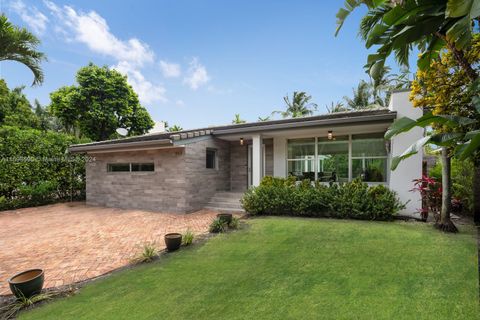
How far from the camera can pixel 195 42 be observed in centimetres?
1293

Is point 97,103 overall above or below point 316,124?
above

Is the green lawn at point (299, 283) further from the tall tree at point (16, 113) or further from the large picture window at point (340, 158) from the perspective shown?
the tall tree at point (16, 113)

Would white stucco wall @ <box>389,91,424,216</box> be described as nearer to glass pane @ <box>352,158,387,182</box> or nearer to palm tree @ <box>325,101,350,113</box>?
glass pane @ <box>352,158,387,182</box>

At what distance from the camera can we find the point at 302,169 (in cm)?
1083

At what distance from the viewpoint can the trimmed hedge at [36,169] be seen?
10.5 metres

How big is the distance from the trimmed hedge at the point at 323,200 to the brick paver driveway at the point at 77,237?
2205 mm

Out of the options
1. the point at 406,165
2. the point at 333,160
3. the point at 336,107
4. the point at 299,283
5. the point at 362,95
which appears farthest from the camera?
the point at 336,107

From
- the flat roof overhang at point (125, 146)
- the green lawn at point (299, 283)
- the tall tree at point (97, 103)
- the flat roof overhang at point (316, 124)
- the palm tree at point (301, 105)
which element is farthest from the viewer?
the palm tree at point (301, 105)

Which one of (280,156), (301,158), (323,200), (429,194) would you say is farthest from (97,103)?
(429,194)

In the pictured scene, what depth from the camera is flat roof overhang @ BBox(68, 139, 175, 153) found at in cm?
901

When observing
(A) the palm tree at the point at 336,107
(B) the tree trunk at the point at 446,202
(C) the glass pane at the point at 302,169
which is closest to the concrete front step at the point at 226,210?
(C) the glass pane at the point at 302,169

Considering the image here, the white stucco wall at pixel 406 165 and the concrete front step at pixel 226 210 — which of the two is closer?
the white stucco wall at pixel 406 165

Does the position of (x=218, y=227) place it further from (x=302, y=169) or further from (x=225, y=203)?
(x=302, y=169)

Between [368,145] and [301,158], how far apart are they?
2.84 metres
